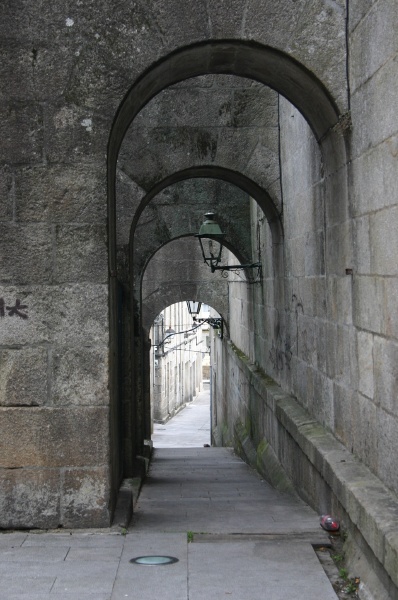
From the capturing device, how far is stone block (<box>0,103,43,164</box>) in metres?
4.86

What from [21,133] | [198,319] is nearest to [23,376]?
[21,133]

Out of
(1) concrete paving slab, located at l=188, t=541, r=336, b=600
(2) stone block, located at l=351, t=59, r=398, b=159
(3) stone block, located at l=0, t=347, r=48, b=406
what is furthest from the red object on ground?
(2) stone block, located at l=351, t=59, r=398, b=159

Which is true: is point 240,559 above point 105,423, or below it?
below

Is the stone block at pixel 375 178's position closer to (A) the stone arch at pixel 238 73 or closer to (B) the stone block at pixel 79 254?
(A) the stone arch at pixel 238 73

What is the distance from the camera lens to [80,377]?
15.9 feet

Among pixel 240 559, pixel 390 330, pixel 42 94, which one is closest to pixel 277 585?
pixel 240 559

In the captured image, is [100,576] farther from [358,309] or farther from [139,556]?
[358,309]

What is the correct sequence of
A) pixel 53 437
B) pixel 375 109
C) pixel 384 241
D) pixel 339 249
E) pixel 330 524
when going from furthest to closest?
pixel 339 249
pixel 330 524
pixel 53 437
pixel 375 109
pixel 384 241

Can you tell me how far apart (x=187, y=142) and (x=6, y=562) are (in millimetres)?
5895

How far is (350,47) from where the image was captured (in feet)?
16.4

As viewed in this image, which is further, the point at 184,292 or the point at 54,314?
the point at 184,292

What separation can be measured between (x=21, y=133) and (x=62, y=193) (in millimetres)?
425

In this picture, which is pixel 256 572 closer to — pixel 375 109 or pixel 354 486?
pixel 354 486

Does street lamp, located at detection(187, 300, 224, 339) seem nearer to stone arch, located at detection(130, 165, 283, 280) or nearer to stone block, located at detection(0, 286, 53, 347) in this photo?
stone arch, located at detection(130, 165, 283, 280)
